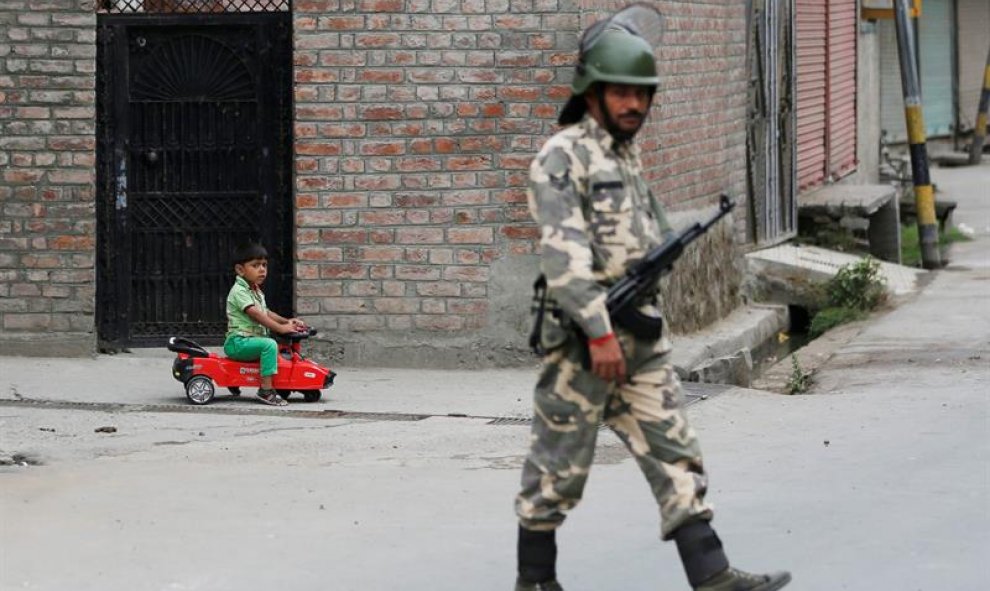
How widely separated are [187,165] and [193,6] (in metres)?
0.94

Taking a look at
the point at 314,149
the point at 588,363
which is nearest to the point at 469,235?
the point at 314,149

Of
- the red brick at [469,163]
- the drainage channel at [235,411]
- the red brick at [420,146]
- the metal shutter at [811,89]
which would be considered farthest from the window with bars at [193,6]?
the metal shutter at [811,89]

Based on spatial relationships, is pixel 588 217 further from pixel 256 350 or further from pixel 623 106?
pixel 256 350

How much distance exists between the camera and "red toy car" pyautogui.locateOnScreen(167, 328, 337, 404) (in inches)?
380

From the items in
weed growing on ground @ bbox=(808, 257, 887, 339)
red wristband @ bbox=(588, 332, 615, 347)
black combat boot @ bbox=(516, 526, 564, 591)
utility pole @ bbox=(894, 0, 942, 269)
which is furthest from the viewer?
utility pole @ bbox=(894, 0, 942, 269)

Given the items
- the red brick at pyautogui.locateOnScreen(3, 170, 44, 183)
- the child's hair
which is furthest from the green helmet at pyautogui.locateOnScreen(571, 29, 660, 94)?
the red brick at pyautogui.locateOnScreen(3, 170, 44, 183)

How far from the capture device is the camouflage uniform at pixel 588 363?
5305 mm

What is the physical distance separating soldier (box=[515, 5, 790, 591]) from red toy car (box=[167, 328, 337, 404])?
4334 millimetres

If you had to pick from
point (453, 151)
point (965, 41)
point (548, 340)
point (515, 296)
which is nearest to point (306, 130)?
point (453, 151)

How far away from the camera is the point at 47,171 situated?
35.6 ft

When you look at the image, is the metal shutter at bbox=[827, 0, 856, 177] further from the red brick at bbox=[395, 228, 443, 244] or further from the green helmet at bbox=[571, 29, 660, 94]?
the green helmet at bbox=[571, 29, 660, 94]

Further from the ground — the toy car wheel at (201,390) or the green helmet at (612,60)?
the green helmet at (612,60)

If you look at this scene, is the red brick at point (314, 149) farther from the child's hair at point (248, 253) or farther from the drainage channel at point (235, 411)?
the drainage channel at point (235, 411)

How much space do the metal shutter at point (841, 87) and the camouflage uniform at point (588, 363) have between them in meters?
16.2
